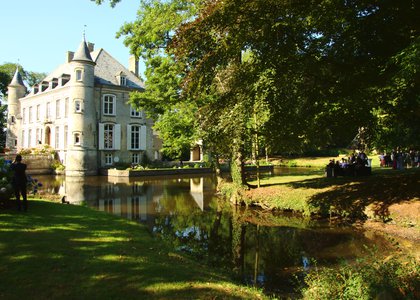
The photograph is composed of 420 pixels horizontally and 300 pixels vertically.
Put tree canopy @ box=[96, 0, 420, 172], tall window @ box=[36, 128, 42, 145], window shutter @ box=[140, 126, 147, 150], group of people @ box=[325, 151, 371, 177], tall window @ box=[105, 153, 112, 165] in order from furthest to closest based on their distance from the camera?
tall window @ box=[36, 128, 42, 145] < window shutter @ box=[140, 126, 147, 150] < tall window @ box=[105, 153, 112, 165] < group of people @ box=[325, 151, 371, 177] < tree canopy @ box=[96, 0, 420, 172]

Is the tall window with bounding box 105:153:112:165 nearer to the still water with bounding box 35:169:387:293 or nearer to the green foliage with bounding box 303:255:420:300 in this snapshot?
the still water with bounding box 35:169:387:293

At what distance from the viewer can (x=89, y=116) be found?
33.1 meters

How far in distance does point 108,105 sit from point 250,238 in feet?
94.3

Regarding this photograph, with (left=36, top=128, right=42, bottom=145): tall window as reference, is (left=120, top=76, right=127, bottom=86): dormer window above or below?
above

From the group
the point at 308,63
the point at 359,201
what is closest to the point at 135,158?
the point at 359,201

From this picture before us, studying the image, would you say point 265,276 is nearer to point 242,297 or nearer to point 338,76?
point 242,297

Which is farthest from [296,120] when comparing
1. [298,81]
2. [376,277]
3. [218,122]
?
A: [376,277]

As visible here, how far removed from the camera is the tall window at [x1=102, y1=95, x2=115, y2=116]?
3481 cm

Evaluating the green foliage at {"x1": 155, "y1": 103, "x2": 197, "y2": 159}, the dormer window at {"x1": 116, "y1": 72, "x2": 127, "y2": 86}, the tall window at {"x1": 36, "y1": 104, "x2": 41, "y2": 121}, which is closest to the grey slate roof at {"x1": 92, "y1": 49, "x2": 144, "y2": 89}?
the dormer window at {"x1": 116, "y1": 72, "x2": 127, "y2": 86}

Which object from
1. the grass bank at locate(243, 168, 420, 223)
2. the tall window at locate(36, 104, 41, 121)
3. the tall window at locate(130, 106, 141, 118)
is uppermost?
the tall window at locate(36, 104, 41, 121)

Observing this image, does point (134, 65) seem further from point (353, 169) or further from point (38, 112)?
point (353, 169)

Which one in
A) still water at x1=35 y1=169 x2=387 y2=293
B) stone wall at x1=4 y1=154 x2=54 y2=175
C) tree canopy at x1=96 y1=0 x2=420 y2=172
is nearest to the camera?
still water at x1=35 y1=169 x2=387 y2=293

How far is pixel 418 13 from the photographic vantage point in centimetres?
884

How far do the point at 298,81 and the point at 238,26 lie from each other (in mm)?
2753
